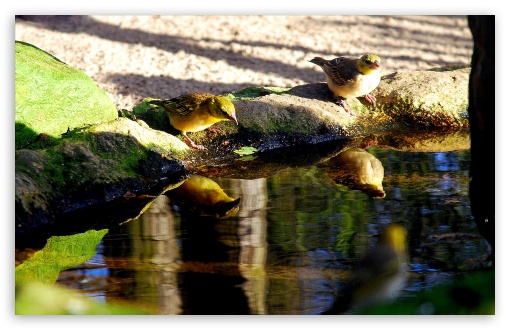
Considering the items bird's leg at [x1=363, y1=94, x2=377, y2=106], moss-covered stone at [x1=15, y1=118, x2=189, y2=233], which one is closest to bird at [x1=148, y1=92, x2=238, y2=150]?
moss-covered stone at [x1=15, y1=118, x2=189, y2=233]

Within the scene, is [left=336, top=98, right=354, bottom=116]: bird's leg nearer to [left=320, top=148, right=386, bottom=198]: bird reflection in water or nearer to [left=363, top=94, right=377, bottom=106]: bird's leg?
[left=363, top=94, right=377, bottom=106]: bird's leg

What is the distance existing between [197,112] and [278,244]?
1.70m

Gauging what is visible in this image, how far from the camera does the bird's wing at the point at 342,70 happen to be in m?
6.39

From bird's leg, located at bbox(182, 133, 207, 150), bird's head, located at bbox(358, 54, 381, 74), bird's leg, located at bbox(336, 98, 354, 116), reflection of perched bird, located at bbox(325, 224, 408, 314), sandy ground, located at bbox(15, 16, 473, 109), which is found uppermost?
sandy ground, located at bbox(15, 16, 473, 109)

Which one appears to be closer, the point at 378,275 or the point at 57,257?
the point at 378,275

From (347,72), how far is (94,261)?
3.13 metres

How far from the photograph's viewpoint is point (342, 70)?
6.42 m

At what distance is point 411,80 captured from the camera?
272 inches

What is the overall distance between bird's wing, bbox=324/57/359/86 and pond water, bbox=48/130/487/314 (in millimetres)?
1055

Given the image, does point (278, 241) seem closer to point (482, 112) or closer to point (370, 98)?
point (482, 112)

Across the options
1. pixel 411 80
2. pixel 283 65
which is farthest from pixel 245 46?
pixel 411 80

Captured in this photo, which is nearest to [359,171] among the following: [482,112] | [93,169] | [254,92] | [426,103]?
[426,103]

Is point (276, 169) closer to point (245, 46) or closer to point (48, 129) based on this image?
point (48, 129)

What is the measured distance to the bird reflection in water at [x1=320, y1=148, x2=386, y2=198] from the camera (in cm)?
529
